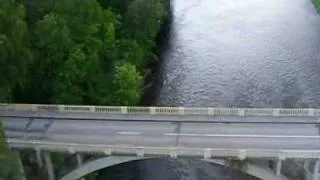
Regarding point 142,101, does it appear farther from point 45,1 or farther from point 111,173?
point 45,1

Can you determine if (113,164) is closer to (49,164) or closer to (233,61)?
(49,164)

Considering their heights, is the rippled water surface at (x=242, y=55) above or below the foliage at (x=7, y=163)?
above

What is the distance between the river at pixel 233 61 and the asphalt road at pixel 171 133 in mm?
6512

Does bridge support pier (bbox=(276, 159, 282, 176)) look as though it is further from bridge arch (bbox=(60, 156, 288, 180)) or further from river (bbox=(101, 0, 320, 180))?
river (bbox=(101, 0, 320, 180))

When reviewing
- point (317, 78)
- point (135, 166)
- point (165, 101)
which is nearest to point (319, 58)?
point (317, 78)

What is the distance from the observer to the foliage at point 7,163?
116ft

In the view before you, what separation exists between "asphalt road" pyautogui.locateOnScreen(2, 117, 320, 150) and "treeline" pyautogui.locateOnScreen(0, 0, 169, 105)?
15.3ft

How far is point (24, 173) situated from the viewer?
4138 cm

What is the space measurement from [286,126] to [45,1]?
2340 cm

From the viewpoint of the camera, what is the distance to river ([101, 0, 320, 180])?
49.6m

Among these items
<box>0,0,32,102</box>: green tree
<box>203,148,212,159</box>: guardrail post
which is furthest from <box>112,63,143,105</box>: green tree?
<box>203,148,212,159</box>: guardrail post

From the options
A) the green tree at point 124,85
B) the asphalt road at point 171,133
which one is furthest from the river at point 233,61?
the asphalt road at point 171,133

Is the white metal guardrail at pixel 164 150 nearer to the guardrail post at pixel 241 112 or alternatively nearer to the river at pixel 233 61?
the guardrail post at pixel 241 112

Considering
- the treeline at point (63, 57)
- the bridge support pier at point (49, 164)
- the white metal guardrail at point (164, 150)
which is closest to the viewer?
the white metal guardrail at point (164, 150)
